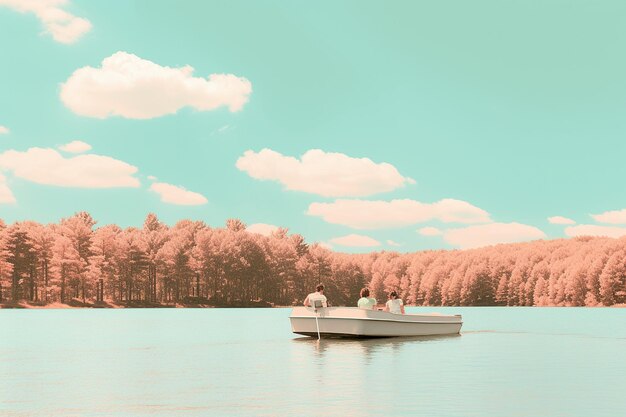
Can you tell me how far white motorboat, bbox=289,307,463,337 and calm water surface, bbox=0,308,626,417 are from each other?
2.49 ft

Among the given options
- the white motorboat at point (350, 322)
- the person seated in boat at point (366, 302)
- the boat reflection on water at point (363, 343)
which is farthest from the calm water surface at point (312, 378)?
the person seated in boat at point (366, 302)

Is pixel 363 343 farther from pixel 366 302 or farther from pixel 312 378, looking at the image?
pixel 312 378

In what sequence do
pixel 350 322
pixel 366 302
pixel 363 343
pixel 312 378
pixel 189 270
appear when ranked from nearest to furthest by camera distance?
pixel 312 378 → pixel 363 343 → pixel 350 322 → pixel 366 302 → pixel 189 270

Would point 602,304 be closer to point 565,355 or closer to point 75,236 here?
point 75,236

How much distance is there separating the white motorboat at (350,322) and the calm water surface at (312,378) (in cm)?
76

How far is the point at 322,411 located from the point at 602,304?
6328 inches

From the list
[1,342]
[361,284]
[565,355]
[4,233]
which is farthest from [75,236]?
[565,355]

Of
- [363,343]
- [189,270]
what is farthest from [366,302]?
[189,270]

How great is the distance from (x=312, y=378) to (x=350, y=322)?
16906mm

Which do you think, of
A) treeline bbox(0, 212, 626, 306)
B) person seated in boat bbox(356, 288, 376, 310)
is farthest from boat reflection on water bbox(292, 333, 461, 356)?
treeline bbox(0, 212, 626, 306)

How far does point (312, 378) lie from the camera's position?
1103 inches

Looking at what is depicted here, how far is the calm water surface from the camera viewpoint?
21.7 metres

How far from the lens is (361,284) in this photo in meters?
197

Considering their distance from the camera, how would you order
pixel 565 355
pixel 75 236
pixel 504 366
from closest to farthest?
1. pixel 504 366
2. pixel 565 355
3. pixel 75 236
